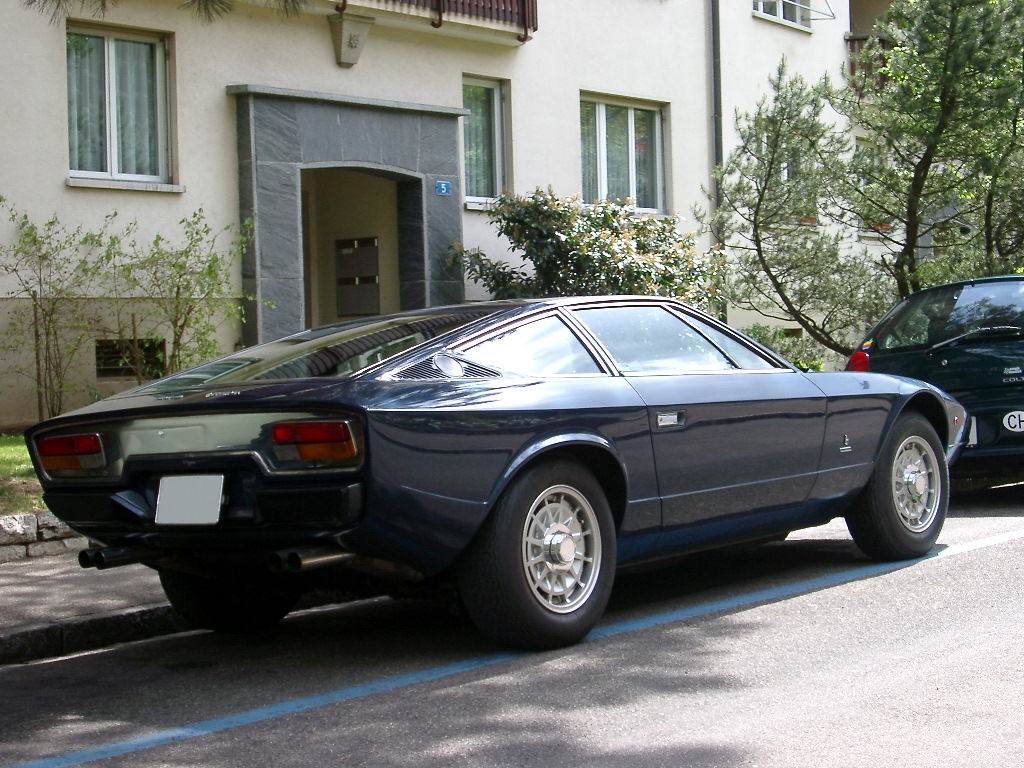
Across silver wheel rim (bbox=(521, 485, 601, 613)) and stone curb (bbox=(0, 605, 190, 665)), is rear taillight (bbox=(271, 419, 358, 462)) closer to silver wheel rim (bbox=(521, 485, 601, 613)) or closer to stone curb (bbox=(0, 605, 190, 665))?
silver wheel rim (bbox=(521, 485, 601, 613))

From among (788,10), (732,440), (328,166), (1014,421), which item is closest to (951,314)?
(1014,421)

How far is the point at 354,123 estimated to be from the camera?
601 inches

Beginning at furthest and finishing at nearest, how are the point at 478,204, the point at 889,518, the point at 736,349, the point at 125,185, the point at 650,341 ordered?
the point at 478,204, the point at 125,185, the point at 889,518, the point at 736,349, the point at 650,341

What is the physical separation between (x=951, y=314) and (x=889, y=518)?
3.02m

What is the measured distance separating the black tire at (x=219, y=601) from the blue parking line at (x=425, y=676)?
111cm

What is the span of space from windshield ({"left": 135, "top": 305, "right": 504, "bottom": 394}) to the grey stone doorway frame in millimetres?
7778

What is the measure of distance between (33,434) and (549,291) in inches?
387

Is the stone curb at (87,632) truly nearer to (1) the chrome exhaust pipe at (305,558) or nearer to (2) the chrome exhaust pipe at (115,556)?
(2) the chrome exhaust pipe at (115,556)

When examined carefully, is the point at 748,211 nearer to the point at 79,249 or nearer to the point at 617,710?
the point at 79,249

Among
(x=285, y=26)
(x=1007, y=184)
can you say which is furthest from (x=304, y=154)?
(x=1007, y=184)

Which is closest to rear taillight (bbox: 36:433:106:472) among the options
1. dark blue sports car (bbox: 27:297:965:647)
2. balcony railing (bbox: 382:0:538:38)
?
dark blue sports car (bbox: 27:297:965:647)

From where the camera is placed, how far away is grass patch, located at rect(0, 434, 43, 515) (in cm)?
886

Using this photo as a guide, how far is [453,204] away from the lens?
16234 mm

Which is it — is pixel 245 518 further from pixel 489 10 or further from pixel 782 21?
pixel 782 21
